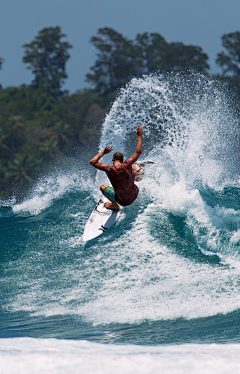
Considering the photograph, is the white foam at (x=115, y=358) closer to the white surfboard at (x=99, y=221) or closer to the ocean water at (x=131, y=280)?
the ocean water at (x=131, y=280)

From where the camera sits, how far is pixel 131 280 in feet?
21.8

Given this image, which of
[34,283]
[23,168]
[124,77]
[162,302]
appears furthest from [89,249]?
[124,77]

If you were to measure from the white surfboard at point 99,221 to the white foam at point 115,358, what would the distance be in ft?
10.9

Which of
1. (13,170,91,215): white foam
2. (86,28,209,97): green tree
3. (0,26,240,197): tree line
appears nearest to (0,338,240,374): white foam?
(13,170,91,215): white foam

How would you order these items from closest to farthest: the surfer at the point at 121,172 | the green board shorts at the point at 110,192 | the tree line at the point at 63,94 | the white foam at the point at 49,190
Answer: the surfer at the point at 121,172 < the green board shorts at the point at 110,192 < the white foam at the point at 49,190 < the tree line at the point at 63,94

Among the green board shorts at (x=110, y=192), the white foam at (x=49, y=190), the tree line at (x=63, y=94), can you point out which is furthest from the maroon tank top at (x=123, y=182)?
the tree line at (x=63, y=94)

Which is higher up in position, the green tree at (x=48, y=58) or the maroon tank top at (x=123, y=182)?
the green tree at (x=48, y=58)

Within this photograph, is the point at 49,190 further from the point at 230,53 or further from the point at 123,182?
the point at 230,53

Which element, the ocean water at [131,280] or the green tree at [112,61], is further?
the green tree at [112,61]

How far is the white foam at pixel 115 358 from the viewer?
4.02m

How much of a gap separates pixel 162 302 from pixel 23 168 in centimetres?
3822

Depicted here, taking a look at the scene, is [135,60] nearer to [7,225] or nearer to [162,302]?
[7,225]

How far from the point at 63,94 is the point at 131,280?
179ft

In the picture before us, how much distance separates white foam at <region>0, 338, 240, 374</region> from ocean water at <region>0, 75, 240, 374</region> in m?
0.01
